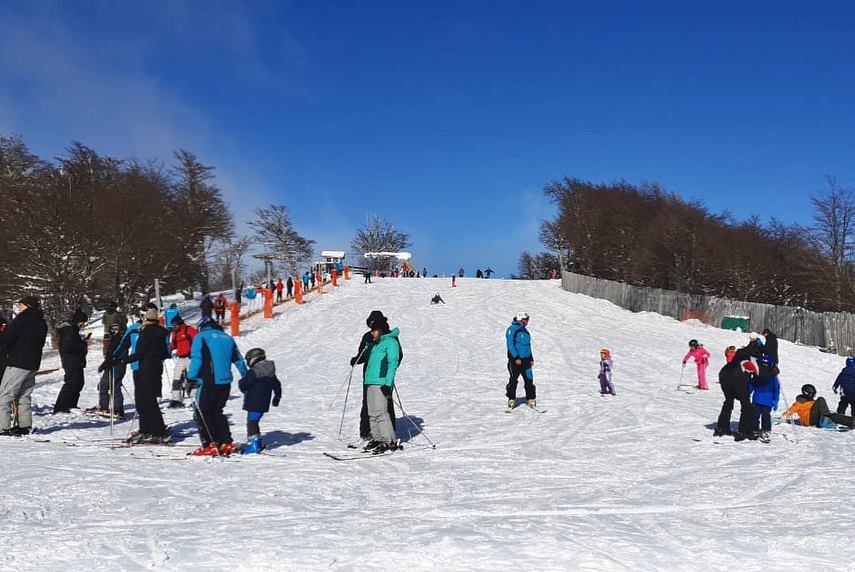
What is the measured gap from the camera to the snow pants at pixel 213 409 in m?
7.83

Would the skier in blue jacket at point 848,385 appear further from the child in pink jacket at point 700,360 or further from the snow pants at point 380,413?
the snow pants at point 380,413

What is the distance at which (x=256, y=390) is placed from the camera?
27.1ft

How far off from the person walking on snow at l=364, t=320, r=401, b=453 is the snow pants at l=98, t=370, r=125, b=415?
4.56m

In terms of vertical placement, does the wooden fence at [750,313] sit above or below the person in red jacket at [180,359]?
above

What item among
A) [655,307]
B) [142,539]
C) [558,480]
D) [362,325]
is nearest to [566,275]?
[655,307]

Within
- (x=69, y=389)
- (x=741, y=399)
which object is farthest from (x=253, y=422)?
(x=741, y=399)

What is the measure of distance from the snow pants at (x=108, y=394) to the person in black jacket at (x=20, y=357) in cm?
184

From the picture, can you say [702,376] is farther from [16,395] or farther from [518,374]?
[16,395]

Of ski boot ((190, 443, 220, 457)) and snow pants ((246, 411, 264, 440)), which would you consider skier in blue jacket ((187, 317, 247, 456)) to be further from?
snow pants ((246, 411, 264, 440))

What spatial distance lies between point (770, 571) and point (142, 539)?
166 inches

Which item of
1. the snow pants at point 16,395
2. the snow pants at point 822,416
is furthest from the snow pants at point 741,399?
the snow pants at point 16,395

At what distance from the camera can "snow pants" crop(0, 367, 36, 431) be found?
8.59 m

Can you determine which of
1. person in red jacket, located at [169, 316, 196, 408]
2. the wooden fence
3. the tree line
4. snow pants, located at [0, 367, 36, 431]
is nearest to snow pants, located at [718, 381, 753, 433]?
person in red jacket, located at [169, 316, 196, 408]

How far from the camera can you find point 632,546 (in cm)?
487
